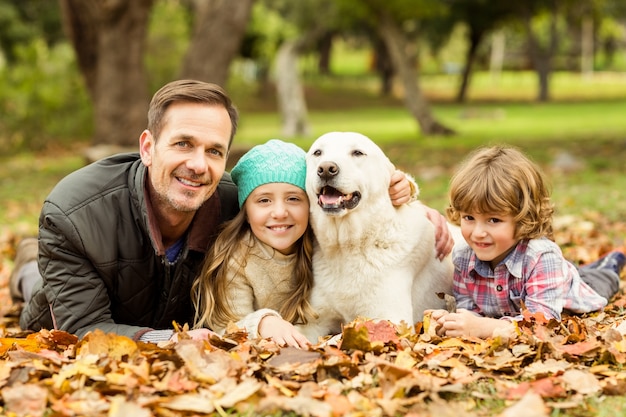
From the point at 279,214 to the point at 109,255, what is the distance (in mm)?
1005

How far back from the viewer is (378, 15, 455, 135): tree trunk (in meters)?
21.4

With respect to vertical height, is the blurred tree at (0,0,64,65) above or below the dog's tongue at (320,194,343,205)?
above

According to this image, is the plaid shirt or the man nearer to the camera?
the man

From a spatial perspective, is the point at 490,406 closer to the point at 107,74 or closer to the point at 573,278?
the point at 573,278

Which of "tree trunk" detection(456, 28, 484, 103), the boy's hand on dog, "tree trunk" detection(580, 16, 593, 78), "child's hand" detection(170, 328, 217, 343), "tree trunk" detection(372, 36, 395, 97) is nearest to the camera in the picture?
"child's hand" detection(170, 328, 217, 343)

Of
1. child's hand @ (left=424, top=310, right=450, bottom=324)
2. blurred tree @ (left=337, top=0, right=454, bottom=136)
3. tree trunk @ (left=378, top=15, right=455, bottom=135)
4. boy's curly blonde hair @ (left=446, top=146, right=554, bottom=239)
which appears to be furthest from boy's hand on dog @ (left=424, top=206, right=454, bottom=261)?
tree trunk @ (left=378, top=15, right=455, bottom=135)

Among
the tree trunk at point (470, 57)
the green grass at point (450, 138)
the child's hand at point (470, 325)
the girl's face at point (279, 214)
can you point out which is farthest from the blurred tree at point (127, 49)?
the tree trunk at point (470, 57)

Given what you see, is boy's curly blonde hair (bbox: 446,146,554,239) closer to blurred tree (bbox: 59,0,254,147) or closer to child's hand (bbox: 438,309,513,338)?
child's hand (bbox: 438,309,513,338)

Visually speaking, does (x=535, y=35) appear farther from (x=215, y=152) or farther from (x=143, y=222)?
(x=143, y=222)

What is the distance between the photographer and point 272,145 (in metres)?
4.48

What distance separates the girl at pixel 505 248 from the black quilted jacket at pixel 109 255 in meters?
1.57

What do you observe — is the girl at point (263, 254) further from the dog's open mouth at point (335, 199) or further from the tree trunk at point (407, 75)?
the tree trunk at point (407, 75)

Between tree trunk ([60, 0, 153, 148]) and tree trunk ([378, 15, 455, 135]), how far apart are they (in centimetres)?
927

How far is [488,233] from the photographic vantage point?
4340mm
